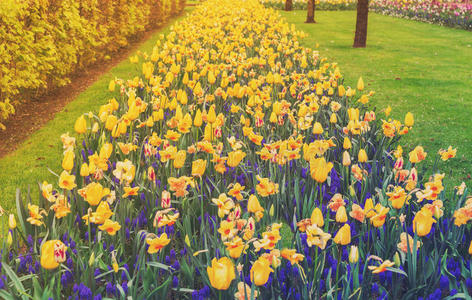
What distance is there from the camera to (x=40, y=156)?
501cm

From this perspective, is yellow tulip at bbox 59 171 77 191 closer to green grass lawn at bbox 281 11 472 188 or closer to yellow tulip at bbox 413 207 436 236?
yellow tulip at bbox 413 207 436 236

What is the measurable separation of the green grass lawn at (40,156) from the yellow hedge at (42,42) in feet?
1.61

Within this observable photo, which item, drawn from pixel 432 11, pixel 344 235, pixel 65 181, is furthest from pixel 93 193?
pixel 432 11

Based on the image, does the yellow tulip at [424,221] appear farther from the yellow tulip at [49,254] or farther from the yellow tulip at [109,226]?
the yellow tulip at [49,254]

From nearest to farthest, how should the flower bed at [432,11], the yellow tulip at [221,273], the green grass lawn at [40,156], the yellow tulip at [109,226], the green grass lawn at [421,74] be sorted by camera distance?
the yellow tulip at [221,273] → the yellow tulip at [109,226] → the green grass lawn at [40,156] → the green grass lawn at [421,74] → the flower bed at [432,11]

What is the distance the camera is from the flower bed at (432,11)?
18.1 meters

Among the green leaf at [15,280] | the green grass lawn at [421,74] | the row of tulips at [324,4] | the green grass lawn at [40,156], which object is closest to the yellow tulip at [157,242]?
the green leaf at [15,280]

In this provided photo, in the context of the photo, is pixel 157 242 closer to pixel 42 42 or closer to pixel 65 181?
pixel 65 181

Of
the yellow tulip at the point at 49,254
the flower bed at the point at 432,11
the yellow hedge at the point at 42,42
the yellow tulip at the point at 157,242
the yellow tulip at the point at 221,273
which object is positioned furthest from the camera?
the flower bed at the point at 432,11

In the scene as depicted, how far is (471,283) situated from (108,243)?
180 centimetres

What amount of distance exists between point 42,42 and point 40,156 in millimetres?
2420

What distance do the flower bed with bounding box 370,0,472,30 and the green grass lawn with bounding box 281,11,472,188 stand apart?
0.62 meters

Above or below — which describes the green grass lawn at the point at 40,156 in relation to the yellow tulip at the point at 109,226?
below

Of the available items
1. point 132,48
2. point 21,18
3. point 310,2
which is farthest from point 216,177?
point 310,2
